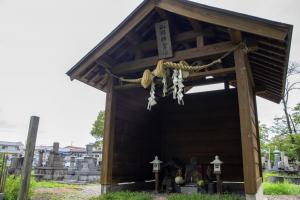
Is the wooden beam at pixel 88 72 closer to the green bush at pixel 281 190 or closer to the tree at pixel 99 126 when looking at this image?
the green bush at pixel 281 190

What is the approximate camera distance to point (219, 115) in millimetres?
8562

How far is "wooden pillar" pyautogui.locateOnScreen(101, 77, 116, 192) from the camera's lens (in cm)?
607

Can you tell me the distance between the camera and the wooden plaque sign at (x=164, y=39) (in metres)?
5.87

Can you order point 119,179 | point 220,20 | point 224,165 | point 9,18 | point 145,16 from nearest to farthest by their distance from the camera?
point 220,20 → point 145,16 → point 119,179 → point 224,165 → point 9,18

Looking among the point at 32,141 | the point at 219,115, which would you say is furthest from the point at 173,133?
the point at 32,141

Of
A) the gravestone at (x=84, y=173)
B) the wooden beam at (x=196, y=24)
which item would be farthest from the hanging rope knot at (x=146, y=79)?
the gravestone at (x=84, y=173)

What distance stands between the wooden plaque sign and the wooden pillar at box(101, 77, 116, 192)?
1793 millimetres

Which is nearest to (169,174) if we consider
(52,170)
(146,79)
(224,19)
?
(146,79)

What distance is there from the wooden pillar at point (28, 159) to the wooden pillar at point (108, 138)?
2.01m

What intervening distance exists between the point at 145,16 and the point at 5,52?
1494 centimetres

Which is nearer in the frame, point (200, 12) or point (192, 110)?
point (200, 12)

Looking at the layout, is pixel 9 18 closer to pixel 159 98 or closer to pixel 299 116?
pixel 159 98

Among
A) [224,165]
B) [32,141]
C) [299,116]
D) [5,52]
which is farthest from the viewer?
[299,116]

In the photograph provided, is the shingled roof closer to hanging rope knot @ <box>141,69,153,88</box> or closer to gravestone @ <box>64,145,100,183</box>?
hanging rope knot @ <box>141,69,153,88</box>
